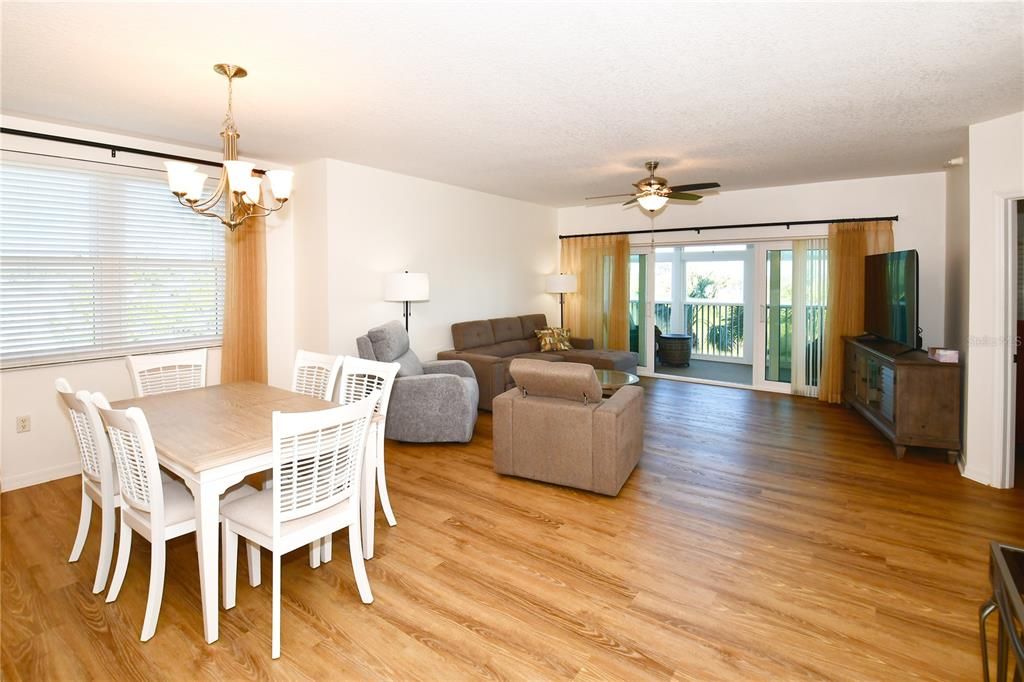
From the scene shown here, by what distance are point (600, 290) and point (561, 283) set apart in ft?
2.29

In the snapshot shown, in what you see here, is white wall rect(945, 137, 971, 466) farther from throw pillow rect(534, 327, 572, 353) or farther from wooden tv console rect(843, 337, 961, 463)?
throw pillow rect(534, 327, 572, 353)

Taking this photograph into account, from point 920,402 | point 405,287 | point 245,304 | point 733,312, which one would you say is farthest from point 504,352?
point 733,312

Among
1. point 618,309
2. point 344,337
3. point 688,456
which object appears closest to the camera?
point 688,456

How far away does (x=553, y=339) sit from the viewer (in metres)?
7.45

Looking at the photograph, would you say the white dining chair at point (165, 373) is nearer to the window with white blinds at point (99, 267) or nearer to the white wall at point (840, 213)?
the window with white blinds at point (99, 267)

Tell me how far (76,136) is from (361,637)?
167 inches

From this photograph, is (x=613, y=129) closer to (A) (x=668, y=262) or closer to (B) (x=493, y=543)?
(B) (x=493, y=543)

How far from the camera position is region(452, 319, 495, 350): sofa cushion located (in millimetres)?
6312

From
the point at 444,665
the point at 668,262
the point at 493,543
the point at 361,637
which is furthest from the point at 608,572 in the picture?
the point at 668,262

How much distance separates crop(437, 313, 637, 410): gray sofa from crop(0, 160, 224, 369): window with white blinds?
2.56 meters

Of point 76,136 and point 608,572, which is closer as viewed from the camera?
point 608,572

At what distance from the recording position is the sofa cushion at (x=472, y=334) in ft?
20.7

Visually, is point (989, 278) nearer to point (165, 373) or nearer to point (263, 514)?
point (263, 514)

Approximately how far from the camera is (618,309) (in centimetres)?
795
